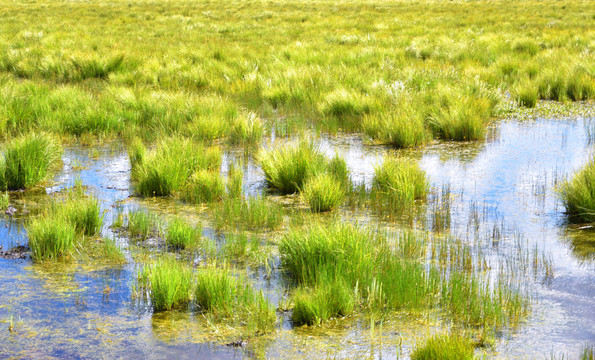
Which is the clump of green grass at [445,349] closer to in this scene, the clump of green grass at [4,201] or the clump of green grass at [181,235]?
the clump of green grass at [181,235]

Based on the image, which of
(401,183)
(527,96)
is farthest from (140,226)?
(527,96)

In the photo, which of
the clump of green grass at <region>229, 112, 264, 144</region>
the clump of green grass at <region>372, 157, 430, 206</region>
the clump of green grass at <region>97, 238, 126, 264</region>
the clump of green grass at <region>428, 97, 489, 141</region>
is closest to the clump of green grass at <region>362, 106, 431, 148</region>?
the clump of green grass at <region>428, 97, 489, 141</region>

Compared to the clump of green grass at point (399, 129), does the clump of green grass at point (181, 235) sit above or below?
below

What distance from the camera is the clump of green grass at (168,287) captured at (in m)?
4.13

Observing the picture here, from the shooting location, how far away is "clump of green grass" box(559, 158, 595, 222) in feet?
18.6

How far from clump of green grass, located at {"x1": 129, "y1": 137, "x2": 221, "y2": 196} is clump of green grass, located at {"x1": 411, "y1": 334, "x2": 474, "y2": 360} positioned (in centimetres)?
410

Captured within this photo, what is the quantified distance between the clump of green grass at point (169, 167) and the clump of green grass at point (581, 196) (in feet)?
12.4

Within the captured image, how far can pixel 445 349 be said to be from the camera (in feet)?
10.8

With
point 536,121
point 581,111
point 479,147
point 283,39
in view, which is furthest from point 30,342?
point 283,39

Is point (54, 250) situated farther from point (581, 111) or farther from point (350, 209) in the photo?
point (581, 111)

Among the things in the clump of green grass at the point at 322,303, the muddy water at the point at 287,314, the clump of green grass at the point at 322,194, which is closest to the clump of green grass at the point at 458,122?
the muddy water at the point at 287,314

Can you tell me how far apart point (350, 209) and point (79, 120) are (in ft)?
Result: 17.5

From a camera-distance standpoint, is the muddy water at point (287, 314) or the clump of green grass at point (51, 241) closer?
the muddy water at point (287, 314)

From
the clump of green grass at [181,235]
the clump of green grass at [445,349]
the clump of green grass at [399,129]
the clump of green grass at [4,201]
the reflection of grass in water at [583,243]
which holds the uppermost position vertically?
the clump of green grass at [399,129]
